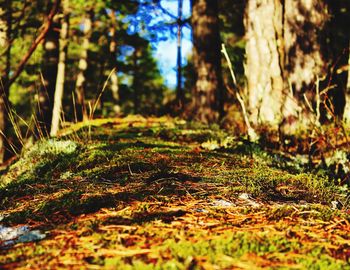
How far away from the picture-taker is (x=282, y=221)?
1.63m

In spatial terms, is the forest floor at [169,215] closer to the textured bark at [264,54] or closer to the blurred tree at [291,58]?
the blurred tree at [291,58]

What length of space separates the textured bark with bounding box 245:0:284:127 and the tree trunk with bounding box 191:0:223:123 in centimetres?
125

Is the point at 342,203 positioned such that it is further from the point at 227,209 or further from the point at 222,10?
the point at 222,10

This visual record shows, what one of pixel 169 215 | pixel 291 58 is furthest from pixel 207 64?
pixel 169 215

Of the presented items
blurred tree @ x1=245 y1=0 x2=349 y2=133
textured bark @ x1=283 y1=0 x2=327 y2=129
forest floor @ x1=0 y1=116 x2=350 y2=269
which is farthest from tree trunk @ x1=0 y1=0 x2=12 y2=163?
textured bark @ x1=283 y1=0 x2=327 y2=129

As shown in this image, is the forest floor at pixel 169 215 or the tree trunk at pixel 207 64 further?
the tree trunk at pixel 207 64

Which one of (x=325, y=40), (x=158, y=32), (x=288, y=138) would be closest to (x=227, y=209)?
(x=288, y=138)

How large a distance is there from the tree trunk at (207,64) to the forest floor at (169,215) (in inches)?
150

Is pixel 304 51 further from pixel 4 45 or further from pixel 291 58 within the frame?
pixel 4 45

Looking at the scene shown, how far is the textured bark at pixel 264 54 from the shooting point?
5191 mm

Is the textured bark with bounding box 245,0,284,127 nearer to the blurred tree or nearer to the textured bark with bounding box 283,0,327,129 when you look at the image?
the blurred tree

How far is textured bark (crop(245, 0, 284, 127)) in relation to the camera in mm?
5191

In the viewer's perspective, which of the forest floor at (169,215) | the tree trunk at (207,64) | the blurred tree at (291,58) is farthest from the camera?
the tree trunk at (207,64)

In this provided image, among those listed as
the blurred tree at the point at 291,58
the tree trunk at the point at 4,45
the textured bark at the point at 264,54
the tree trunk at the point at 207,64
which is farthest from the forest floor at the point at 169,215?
the tree trunk at the point at 207,64
